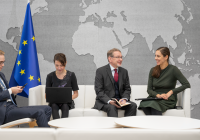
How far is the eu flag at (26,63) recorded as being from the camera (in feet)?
13.1

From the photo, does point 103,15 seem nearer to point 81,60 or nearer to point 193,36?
point 81,60

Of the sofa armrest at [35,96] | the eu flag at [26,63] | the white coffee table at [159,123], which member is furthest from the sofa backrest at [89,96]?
the white coffee table at [159,123]

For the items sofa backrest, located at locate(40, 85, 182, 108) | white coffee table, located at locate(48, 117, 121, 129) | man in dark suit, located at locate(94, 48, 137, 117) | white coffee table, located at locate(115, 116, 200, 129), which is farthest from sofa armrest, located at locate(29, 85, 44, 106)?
white coffee table, located at locate(115, 116, 200, 129)

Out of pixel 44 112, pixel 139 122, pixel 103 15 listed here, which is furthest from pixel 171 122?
pixel 103 15

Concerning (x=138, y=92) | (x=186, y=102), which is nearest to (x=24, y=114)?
(x=138, y=92)

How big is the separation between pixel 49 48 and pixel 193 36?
9.41ft

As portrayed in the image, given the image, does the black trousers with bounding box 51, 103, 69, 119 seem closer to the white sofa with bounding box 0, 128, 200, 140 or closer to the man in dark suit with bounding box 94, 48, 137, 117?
the man in dark suit with bounding box 94, 48, 137, 117

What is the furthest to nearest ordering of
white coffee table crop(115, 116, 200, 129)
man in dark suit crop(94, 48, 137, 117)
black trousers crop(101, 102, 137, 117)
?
man in dark suit crop(94, 48, 137, 117)
black trousers crop(101, 102, 137, 117)
white coffee table crop(115, 116, 200, 129)

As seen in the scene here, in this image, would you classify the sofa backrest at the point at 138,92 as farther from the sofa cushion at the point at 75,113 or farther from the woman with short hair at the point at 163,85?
the sofa cushion at the point at 75,113

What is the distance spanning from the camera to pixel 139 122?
84.0 inches

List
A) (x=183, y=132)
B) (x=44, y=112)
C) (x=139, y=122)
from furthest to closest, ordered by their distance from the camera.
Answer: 1. (x=44, y=112)
2. (x=139, y=122)
3. (x=183, y=132)

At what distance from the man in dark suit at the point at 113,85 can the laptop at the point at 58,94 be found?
0.46m

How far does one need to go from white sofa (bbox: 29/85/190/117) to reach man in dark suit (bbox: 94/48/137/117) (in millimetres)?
163

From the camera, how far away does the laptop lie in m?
3.33
